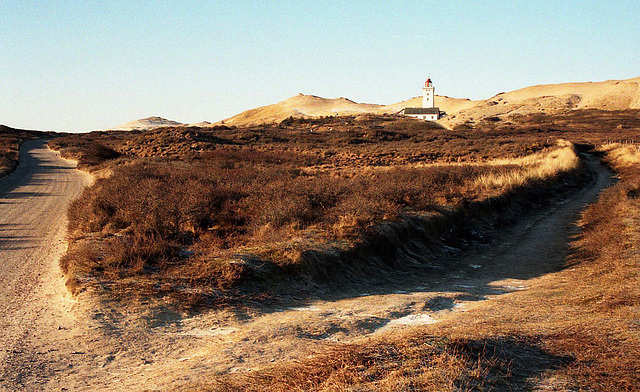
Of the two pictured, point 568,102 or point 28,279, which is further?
point 568,102

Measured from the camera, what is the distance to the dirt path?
5.63m

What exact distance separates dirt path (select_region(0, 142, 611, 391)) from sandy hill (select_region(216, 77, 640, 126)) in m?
108

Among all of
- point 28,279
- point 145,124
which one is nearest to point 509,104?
point 145,124

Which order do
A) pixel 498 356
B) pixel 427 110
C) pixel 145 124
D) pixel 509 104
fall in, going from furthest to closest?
pixel 145 124 → pixel 509 104 → pixel 427 110 → pixel 498 356

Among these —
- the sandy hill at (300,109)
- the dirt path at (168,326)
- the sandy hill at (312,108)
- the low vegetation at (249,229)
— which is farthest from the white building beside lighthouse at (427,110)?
the dirt path at (168,326)

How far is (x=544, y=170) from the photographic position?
29.7 metres

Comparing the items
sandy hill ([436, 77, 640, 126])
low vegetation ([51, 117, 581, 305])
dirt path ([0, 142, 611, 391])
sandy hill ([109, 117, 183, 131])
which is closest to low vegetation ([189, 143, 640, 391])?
dirt path ([0, 142, 611, 391])

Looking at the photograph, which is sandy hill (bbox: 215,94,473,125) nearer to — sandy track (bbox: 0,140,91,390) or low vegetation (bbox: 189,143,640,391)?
sandy track (bbox: 0,140,91,390)

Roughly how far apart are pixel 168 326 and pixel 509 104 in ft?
504

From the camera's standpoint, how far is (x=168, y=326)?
23.3ft

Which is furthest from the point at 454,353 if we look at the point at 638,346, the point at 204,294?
the point at 204,294

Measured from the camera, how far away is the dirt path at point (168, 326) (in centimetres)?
563

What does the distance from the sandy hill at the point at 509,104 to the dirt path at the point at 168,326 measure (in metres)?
108

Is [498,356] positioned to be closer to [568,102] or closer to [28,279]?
[28,279]
